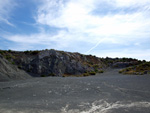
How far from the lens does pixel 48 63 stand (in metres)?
29.0

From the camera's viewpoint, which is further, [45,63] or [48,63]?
[48,63]

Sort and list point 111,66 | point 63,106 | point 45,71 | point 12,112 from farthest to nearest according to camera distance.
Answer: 1. point 111,66
2. point 45,71
3. point 63,106
4. point 12,112

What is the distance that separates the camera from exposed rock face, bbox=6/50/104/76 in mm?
26297

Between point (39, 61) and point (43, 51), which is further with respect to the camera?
point (43, 51)

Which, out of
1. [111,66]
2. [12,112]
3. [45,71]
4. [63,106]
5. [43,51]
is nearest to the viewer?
[12,112]

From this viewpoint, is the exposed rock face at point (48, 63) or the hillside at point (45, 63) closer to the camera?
the hillside at point (45, 63)

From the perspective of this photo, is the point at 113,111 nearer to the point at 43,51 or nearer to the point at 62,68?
the point at 62,68

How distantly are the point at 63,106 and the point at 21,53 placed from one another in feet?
87.8

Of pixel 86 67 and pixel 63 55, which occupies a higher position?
pixel 63 55

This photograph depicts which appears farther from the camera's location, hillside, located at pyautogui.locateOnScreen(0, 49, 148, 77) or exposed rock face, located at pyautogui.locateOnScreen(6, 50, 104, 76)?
exposed rock face, located at pyautogui.locateOnScreen(6, 50, 104, 76)

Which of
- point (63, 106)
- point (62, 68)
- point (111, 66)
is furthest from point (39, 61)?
point (111, 66)

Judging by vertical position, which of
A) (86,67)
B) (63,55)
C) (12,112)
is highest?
(63,55)

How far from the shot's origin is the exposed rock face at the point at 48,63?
26.3 metres

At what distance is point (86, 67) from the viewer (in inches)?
1344
